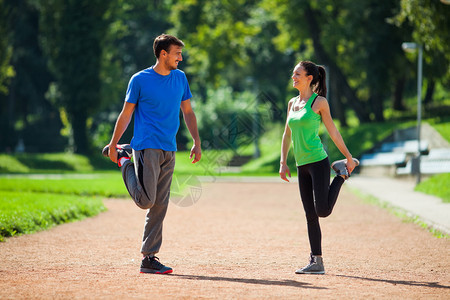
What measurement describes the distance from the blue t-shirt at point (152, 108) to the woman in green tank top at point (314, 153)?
117 cm

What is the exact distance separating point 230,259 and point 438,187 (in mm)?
11111

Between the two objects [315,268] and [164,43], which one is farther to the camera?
[315,268]

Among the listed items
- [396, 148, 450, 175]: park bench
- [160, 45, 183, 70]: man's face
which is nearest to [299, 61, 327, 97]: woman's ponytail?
[160, 45, 183, 70]: man's face

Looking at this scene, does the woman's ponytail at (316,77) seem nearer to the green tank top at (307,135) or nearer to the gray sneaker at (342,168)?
the green tank top at (307,135)

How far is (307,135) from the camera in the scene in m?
6.43

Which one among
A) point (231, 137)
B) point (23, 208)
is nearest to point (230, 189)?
point (23, 208)

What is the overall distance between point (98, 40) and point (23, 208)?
29255mm

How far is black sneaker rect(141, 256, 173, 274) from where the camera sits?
6.44 meters

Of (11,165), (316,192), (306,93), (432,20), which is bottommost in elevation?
(11,165)

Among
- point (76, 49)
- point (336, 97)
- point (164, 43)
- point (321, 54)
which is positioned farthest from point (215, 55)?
point (164, 43)

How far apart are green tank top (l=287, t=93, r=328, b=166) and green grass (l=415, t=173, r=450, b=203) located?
935 cm

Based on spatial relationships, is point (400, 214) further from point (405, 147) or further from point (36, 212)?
point (405, 147)

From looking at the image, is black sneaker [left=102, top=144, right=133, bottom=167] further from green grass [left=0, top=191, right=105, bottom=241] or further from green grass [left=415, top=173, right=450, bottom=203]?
green grass [left=415, top=173, right=450, bottom=203]

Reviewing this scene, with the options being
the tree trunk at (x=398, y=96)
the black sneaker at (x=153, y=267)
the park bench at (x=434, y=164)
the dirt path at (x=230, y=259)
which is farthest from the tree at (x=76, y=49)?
the black sneaker at (x=153, y=267)
